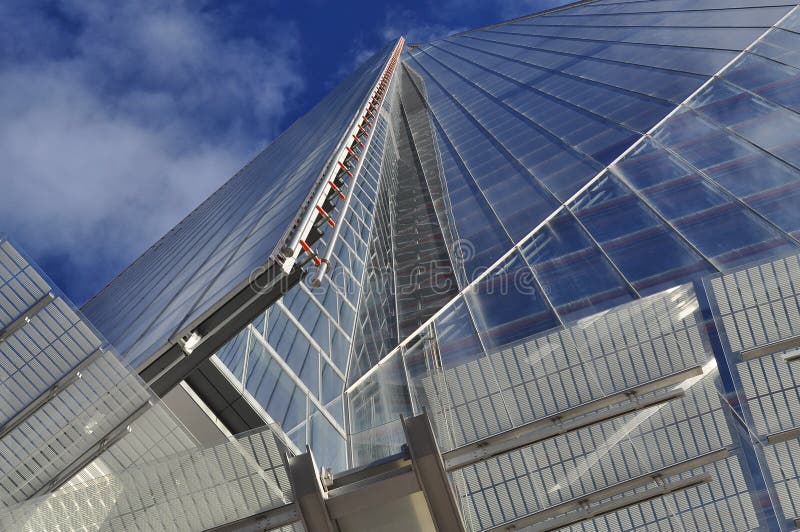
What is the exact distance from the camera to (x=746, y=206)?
8938 millimetres

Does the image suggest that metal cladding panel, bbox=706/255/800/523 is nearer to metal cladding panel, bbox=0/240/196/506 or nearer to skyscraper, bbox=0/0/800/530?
skyscraper, bbox=0/0/800/530

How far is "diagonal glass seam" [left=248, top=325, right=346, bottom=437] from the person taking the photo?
8703mm

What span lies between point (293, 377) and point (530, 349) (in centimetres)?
438

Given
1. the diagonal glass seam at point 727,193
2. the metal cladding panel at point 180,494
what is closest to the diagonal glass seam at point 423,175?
the diagonal glass seam at point 727,193

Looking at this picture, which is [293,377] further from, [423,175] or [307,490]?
[423,175]

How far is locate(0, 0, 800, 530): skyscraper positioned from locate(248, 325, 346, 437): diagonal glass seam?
0.03 m

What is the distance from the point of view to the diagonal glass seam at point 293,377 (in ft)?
28.6

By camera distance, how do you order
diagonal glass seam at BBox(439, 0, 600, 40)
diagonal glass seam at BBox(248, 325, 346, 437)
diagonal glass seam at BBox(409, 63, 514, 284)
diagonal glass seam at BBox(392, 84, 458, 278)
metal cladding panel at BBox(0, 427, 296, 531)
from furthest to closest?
diagonal glass seam at BBox(439, 0, 600, 40)
diagonal glass seam at BBox(392, 84, 458, 278)
diagonal glass seam at BBox(409, 63, 514, 284)
diagonal glass seam at BBox(248, 325, 346, 437)
metal cladding panel at BBox(0, 427, 296, 531)

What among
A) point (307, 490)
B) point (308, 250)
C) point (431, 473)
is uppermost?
point (308, 250)

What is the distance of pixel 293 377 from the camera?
31.7 ft

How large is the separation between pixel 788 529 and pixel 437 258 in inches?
317

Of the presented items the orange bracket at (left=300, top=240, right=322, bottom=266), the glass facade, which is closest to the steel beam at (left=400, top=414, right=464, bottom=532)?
the glass facade

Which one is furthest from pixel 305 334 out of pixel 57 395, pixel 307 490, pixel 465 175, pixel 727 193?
pixel 465 175

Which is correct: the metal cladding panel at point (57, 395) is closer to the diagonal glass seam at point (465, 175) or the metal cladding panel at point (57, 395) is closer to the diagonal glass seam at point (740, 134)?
the diagonal glass seam at point (465, 175)
